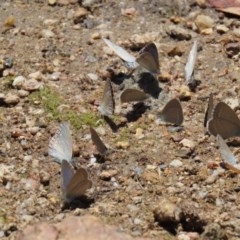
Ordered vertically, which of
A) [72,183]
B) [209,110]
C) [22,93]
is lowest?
[22,93]

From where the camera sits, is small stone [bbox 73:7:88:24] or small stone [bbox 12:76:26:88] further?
small stone [bbox 73:7:88:24]

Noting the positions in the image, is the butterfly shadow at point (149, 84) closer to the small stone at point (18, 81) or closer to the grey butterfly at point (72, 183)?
the small stone at point (18, 81)

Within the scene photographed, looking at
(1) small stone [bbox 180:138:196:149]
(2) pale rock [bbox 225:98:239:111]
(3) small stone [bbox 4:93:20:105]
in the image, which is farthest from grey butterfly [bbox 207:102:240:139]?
(3) small stone [bbox 4:93:20:105]

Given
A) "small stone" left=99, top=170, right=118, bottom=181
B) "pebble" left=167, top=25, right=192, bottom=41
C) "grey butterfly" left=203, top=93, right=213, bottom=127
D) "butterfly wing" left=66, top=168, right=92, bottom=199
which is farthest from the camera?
"pebble" left=167, top=25, right=192, bottom=41

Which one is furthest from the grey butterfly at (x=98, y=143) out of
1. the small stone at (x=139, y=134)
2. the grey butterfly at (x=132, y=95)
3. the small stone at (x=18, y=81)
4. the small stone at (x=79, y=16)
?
the small stone at (x=79, y=16)

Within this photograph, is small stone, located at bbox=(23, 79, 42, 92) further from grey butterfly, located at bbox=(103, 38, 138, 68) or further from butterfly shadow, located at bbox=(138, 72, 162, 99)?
butterfly shadow, located at bbox=(138, 72, 162, 99)

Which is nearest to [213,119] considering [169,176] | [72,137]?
[169,176]

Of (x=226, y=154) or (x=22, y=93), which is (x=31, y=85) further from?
(x=226, y=154)

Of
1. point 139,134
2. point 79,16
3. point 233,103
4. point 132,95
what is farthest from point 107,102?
point 79,16
